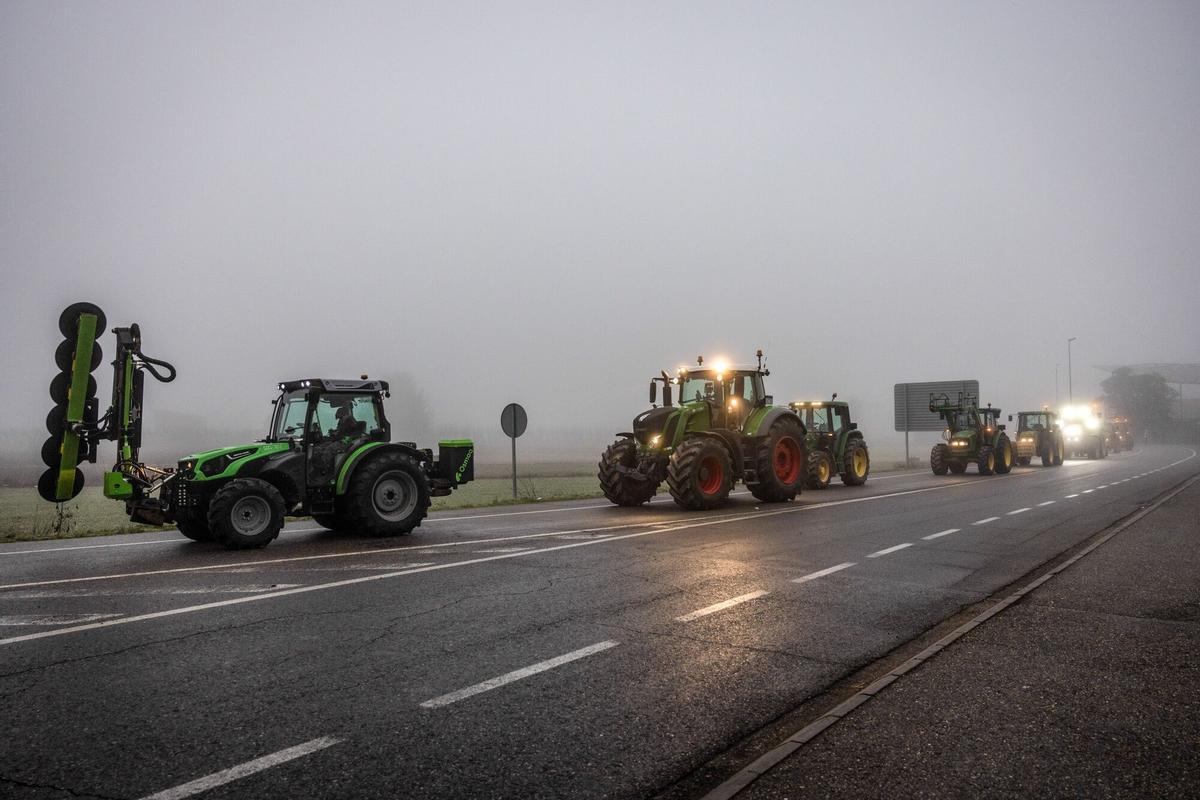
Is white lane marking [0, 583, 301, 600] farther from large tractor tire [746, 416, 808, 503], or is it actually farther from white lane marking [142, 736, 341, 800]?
large tractor tire [746, 416, 808, 503]

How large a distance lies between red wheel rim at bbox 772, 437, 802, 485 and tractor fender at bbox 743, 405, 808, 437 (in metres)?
0.58

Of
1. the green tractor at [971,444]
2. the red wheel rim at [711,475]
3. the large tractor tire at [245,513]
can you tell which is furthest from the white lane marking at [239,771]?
the green tractor at [971,444]

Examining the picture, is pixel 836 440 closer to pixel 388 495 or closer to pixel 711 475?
pixel 711 475

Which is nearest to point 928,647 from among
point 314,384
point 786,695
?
point 786,695

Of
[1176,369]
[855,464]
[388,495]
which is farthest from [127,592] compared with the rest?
[1176,369]

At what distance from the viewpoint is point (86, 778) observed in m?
3.19

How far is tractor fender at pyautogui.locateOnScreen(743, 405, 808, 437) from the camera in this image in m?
16.1

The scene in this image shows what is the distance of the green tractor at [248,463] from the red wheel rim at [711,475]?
581cm

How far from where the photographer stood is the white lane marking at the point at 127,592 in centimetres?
688

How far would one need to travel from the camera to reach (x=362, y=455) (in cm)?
1104

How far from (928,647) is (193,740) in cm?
436

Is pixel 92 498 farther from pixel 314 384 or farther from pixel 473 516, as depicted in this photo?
pixel 314 384

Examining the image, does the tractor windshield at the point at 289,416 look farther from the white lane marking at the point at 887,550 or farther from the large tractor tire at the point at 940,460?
the large tractor tire at the point at 940,460

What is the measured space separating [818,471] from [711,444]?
841 centimetres
